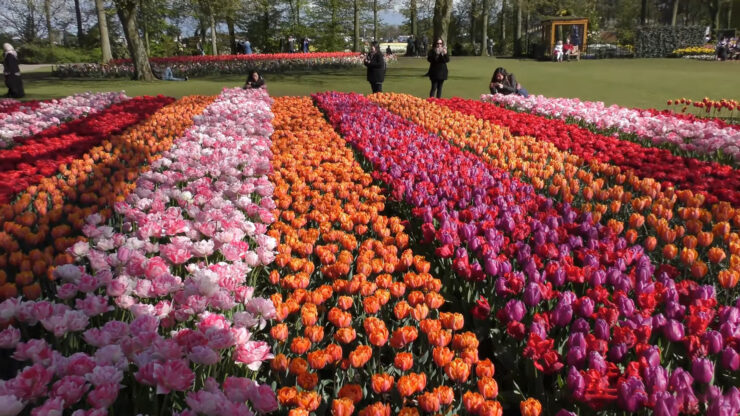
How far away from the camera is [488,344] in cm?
301

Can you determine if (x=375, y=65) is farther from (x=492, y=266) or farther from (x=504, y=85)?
(x=492, y=266)

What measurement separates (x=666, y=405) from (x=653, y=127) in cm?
775

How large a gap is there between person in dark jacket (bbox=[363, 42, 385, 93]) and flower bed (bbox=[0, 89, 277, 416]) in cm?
1094

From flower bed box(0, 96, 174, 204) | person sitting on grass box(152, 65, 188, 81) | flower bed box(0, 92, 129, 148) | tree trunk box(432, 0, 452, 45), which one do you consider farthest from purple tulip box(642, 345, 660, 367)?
person sitting on grass box(152, 65, 188, 81)

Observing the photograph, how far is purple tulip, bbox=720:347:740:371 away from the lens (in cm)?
215

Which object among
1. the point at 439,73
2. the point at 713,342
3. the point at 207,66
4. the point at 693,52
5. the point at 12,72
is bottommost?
the point at 713,342

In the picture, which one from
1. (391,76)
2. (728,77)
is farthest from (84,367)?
(728,77)

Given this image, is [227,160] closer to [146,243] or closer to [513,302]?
[146,243]

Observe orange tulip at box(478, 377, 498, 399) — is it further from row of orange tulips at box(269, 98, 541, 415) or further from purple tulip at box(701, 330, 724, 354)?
purple tulip at box(701, 330, 724, 354)

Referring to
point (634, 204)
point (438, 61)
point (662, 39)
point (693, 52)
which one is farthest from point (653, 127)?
point (662, 39)

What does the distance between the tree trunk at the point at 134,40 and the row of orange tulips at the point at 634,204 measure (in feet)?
61.6

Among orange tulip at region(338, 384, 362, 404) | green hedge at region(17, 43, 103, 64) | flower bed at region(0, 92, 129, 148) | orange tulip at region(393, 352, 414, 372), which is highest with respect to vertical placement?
green hedge at region(17, 43, 103, 64)

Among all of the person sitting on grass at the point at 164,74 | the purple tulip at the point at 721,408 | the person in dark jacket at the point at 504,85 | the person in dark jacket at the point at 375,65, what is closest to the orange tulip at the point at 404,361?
the purple tulip at the point at 721,408

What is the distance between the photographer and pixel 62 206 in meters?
4.49
